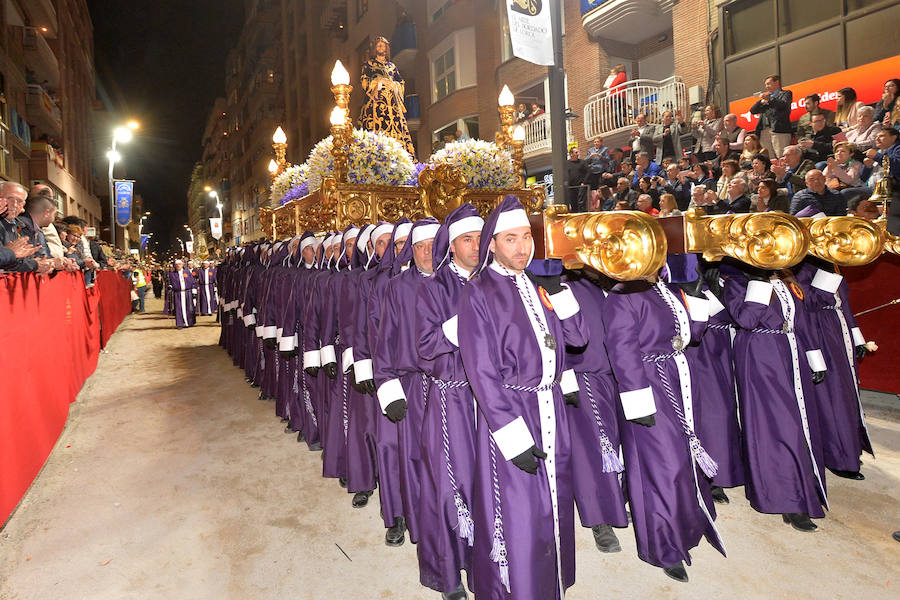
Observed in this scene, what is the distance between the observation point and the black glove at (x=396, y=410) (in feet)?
11.3

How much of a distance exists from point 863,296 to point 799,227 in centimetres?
433

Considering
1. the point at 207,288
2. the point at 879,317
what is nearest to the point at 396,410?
the point at 879,317

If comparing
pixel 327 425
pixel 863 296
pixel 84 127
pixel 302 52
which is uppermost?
pixel 302 52

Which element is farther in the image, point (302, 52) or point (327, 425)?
point (302, 52)

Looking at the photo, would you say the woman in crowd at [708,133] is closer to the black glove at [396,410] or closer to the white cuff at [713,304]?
the white cuff at [713,304]

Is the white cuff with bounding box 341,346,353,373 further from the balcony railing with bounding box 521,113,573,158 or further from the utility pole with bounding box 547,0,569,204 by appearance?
the balcony railing with bounding box 521,113,573,158

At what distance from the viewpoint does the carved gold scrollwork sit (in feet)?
10.4

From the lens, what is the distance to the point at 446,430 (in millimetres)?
3133

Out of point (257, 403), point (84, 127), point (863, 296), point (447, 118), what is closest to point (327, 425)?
point (257, 403)

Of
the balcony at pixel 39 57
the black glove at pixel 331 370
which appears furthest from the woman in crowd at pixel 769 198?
the balcony at pixel 39 57

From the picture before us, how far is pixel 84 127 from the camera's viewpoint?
35688 mm

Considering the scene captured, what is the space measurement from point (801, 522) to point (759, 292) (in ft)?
5.21

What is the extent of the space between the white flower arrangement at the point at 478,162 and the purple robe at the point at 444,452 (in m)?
3.65

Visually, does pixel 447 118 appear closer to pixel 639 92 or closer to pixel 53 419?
pixel 639 92
